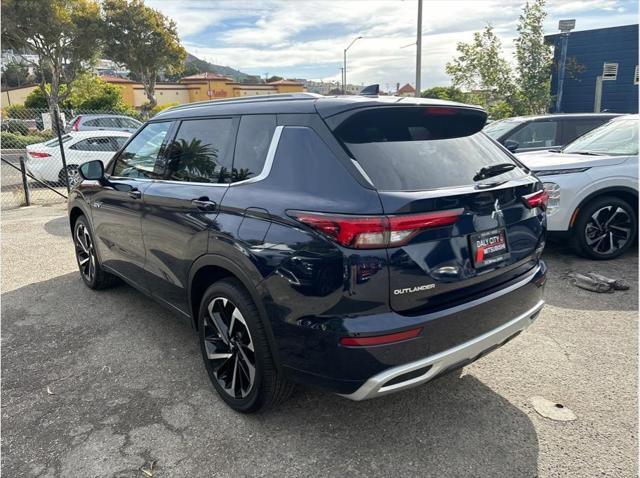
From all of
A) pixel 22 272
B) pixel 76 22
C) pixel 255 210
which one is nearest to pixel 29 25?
pixel 76 22

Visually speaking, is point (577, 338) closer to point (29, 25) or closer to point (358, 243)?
point (358, 243)

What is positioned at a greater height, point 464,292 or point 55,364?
point 464,292

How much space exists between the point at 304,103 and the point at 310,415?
1.83 metres

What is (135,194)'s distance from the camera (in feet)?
12.2

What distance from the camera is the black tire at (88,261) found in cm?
484

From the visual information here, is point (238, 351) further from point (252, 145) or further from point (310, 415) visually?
point (252, 145)

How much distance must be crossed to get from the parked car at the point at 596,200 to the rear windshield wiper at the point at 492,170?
2924 millimetres

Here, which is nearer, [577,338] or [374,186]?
[374,186]

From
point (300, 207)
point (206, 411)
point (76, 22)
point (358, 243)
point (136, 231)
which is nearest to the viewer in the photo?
point (358, 243)

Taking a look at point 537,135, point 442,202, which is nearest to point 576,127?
point 537,135

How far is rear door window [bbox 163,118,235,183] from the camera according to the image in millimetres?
2959

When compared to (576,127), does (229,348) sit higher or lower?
lower

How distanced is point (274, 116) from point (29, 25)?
23.7 metres

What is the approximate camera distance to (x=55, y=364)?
3541mm
